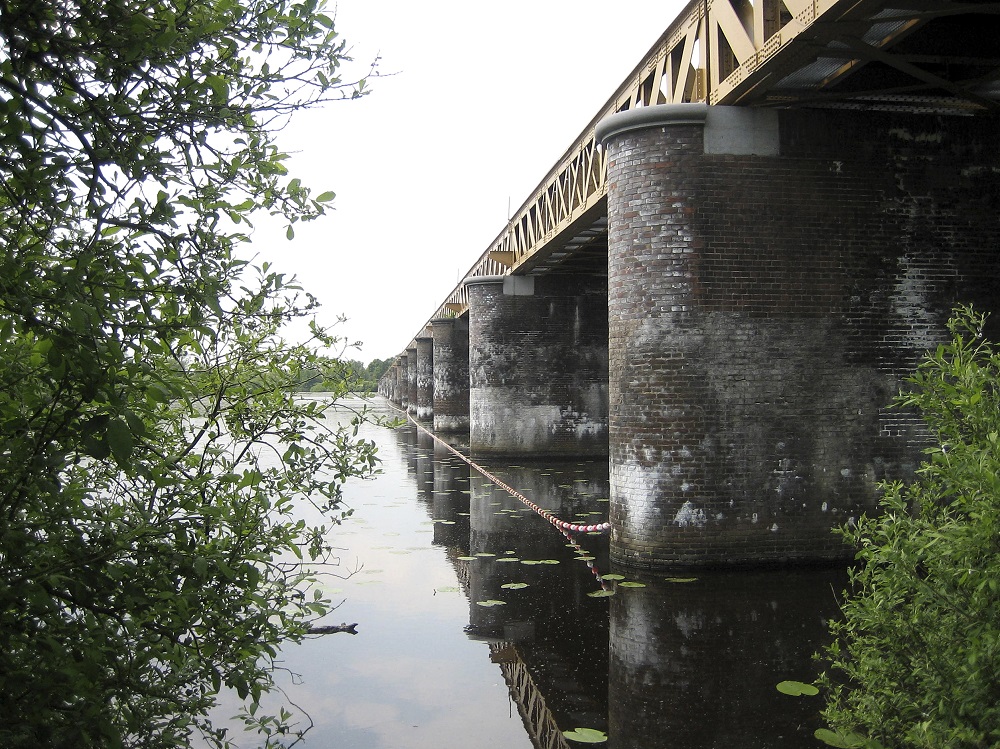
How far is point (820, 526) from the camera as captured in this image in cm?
916

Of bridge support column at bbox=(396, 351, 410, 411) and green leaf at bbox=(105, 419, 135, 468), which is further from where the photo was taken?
bridge support column at bbox=(396, 351, 410, 411)

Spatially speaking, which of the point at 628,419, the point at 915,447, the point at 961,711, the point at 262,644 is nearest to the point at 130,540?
the point at 262,644

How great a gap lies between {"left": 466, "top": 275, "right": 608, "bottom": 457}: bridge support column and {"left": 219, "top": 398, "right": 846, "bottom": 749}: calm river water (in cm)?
1090

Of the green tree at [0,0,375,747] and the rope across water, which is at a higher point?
the green tree at [0,0,375,747]

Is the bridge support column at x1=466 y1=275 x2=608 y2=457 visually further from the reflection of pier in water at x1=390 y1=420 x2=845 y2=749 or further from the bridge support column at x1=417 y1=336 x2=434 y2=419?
the bridge support column at x1=417 y1=336 x2=434 y2=419

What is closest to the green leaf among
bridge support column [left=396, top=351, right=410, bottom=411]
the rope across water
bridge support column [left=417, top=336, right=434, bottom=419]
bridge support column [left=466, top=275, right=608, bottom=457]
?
the rope across water

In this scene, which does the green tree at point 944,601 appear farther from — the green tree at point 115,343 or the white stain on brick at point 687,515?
the white stain on brick at point 687,515

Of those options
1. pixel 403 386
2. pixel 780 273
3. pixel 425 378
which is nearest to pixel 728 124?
pixel 780 273

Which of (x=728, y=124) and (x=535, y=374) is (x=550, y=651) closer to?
(x=728, y=124)

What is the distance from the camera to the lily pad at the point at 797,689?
17.8ft

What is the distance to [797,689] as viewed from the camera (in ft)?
18.0

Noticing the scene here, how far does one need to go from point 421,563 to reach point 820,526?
459 centimetres

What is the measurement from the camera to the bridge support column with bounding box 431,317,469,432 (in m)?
35.1

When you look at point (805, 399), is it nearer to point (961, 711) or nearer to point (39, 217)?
point (961, 711)
